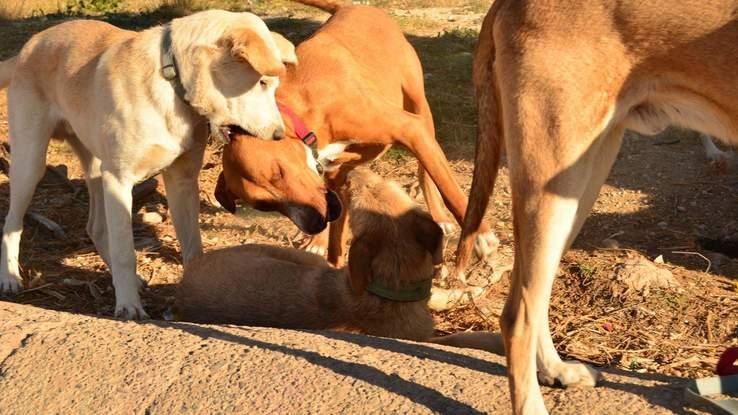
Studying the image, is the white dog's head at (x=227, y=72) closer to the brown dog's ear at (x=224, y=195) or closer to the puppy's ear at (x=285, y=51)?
the puppy's ear at (x=285, y=51)

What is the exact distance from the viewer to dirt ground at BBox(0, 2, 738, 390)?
16.8 ft

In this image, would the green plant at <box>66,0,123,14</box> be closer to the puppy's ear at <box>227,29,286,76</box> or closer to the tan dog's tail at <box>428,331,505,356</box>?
the puppy's ear at <box>227,29,286,76</box>

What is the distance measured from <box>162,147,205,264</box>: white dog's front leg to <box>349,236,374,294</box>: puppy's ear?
4.29ft

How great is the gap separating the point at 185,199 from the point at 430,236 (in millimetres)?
1667

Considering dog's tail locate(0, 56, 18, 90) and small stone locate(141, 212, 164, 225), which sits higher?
dog's tail locate(0, 56, 18, 90)

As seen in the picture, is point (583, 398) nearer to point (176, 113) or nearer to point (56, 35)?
point (176, 113)

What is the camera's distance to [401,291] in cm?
479

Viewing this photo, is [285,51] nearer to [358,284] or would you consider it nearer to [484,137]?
[358,284]

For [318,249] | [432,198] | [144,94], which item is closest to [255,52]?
[144,94]

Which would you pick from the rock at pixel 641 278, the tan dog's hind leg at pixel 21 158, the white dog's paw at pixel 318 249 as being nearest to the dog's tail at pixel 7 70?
the tan dog's hind leg at pixel 21 158

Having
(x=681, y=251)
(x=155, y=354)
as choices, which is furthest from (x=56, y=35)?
(x=681, y=251)

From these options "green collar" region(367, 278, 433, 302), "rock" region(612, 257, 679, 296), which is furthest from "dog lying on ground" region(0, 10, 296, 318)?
"rock" region(612, 257, 679, 296)

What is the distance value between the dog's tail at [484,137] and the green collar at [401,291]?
859 millimetres

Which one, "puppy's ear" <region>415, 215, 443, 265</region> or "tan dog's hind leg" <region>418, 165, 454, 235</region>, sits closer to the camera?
"puppy's ear" <region>415, 215, 443, 265</region>
